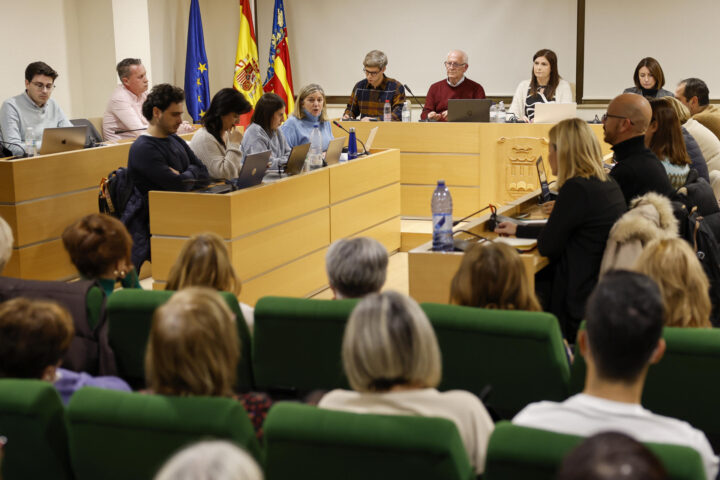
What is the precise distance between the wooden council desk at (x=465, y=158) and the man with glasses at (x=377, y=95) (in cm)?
31

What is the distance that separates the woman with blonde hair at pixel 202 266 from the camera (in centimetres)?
301

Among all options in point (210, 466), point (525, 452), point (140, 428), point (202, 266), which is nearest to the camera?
point (210, 466)

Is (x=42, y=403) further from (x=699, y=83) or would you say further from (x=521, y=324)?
(x=699, y=83)

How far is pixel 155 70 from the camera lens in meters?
9.32

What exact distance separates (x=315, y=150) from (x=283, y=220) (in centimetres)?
103

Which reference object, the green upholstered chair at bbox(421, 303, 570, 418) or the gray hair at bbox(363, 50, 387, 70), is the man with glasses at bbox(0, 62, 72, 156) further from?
the green upholstered chair at bbox(421, 303, 570, 418)

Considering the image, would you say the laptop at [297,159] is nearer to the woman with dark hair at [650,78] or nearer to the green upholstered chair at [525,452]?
the woman with dark hair at [650,78]

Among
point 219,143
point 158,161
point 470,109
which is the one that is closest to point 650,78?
point 470,109

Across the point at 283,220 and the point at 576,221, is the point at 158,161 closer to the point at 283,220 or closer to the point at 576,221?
the point at 283,220

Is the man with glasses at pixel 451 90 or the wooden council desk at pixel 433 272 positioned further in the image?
the man with glasses at pixel 451 90

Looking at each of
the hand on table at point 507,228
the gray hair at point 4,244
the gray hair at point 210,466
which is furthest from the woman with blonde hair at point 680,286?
the gray hair at point 4,244

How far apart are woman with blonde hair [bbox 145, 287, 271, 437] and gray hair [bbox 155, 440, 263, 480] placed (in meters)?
0.83

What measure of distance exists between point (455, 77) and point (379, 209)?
1.89m

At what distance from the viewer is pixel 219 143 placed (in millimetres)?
5453
